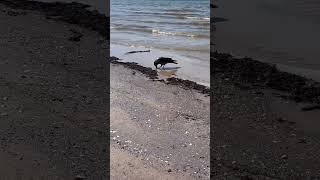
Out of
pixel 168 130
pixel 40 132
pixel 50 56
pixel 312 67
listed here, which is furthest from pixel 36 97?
pixel 312 67

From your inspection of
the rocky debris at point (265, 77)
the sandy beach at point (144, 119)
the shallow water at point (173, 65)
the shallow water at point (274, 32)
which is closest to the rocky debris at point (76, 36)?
the sandy beach at point (144, 119)

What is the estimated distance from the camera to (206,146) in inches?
158

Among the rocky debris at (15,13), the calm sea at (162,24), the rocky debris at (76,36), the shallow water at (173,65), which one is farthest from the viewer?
the calm sea at (162,24)

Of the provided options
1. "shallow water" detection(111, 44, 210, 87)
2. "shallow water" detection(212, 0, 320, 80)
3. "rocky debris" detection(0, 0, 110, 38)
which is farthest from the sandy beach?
"rocky debris" detection(0, 0, 110, 38)

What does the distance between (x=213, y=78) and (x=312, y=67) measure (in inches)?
76.2

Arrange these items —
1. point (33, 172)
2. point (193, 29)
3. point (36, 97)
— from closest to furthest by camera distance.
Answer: point (33, 172), point (36, 97), point (193, 29)

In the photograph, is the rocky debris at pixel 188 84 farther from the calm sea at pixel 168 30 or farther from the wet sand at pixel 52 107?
the wet sand at pixel 52 107

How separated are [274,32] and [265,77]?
333 cm

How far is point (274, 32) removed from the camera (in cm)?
929

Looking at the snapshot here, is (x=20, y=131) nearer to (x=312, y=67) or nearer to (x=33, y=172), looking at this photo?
(x=33, y=172)

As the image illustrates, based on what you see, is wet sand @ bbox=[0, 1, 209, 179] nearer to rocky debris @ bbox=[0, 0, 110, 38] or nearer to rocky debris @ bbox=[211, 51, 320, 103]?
rocky debris @ bbox=[211, 51, 320, 103]

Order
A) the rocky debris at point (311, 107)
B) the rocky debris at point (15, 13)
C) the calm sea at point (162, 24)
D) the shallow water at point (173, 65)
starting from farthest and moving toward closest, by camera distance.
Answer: the calm sea at point (162, 24)
the rocky debris at point (15, 13)
the shallow water at point (173, 65)
the rocky debris at point (311, 107)

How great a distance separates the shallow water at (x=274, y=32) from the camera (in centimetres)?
763

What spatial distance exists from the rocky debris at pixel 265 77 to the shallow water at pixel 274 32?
0.55 meters
